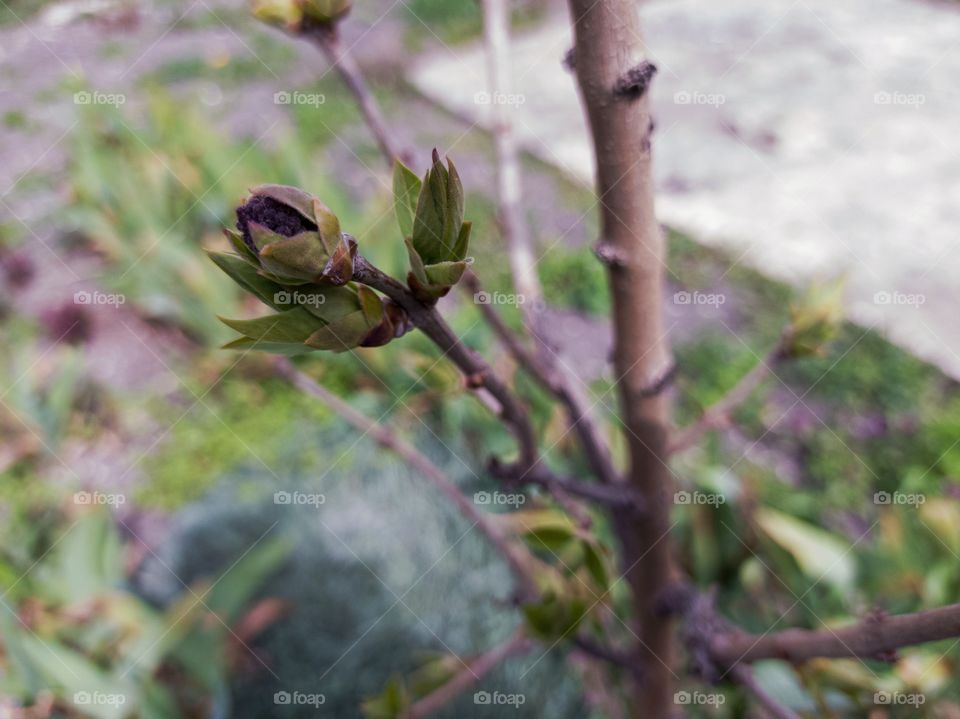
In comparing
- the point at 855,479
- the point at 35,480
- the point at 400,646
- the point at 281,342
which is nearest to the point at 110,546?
the point at 400,646

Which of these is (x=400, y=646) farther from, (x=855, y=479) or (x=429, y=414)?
(x=855, y=479)

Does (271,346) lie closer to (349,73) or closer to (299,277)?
(299,277)

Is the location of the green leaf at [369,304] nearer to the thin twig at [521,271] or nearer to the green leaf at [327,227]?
the green leaf at [327,227]

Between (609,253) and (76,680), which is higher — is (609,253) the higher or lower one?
the higher one

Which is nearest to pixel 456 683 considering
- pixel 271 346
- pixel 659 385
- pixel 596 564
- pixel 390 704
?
pixel 390 704

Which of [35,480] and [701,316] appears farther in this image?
[701,316]

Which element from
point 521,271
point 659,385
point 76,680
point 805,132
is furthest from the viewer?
point 805,132

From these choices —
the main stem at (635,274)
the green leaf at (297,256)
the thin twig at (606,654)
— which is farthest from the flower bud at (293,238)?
the thin twig at (606,654)
